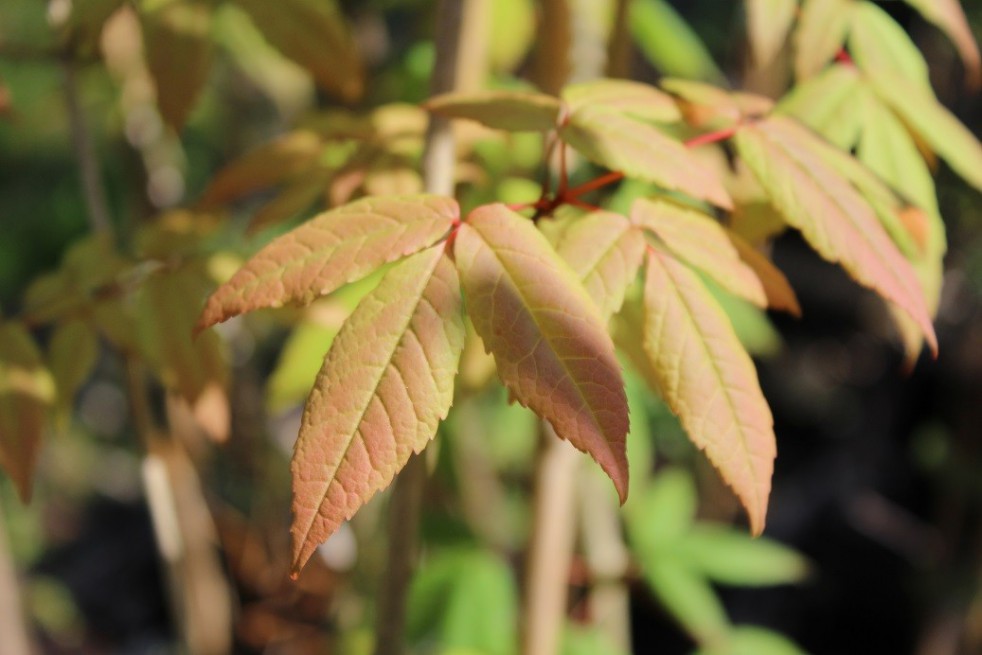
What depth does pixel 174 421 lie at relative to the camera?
0.90 metres

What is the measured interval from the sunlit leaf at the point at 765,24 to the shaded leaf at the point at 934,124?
0.27 ft

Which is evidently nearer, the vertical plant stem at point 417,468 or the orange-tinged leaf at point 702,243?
the orange-tinged leaf at point 702,243

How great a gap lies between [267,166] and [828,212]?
1.20 ft

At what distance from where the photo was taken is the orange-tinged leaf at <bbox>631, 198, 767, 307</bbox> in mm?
454

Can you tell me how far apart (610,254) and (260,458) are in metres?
1.32

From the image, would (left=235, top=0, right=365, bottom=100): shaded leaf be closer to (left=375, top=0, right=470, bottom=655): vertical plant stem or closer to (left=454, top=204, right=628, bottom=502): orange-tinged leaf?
(left=375, top=0, right=470, bottom=655): vertical plant stem

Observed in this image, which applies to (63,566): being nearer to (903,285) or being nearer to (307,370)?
(307,370)

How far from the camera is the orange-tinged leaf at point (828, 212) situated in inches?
17.1

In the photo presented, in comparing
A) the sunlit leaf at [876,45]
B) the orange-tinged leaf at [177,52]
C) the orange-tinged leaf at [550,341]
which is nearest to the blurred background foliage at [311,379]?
the orange-tinged leaf at [177,52]

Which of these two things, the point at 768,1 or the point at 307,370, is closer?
the point at 768,1

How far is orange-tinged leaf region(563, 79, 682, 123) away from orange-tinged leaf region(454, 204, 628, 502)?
13 cm

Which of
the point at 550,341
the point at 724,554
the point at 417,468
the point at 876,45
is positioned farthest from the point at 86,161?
the point at 724,554

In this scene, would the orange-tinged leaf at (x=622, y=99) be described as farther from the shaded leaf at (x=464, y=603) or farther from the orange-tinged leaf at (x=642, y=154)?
the shaded leaf at (x=464, y=603)

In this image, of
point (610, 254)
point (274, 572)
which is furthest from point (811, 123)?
point (274, 572)
